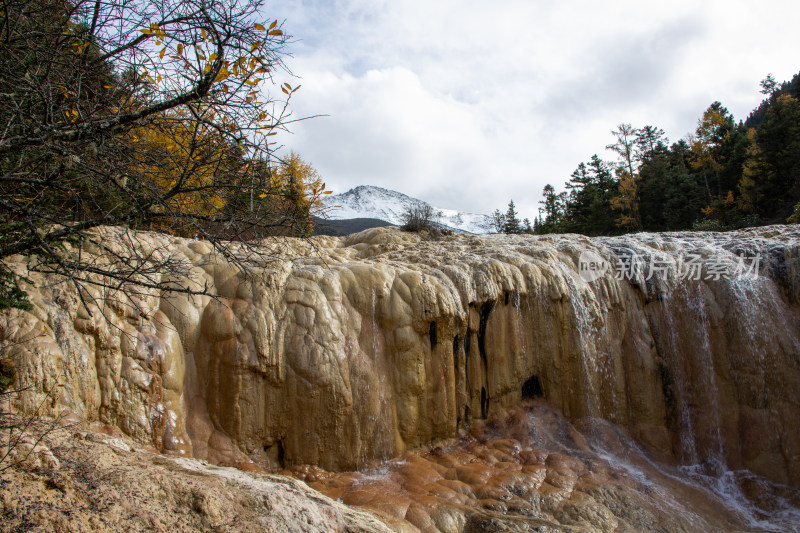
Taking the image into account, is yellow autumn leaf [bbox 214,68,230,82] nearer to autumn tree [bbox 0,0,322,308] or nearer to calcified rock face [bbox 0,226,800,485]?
autumn tree [bbox 0,0,322,308]

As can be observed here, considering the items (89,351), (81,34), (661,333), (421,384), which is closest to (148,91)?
(81,34)

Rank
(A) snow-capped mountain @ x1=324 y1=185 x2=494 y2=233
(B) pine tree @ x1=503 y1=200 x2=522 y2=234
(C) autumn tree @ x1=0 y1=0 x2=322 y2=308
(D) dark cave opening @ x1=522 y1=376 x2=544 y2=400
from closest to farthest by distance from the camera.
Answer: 1. (C) autumn tree @ x1=0 y1=0 x2=322 y2=308
2. (D) dark cave opening @ x1=522 y1=376 x2=544 y2=400
3. (B) pine tree @ x1=503 y1=200 x2=522 y2=234
4. (A) snow-capped mountain @ x1=324 y1=185 x2=494 y2=233

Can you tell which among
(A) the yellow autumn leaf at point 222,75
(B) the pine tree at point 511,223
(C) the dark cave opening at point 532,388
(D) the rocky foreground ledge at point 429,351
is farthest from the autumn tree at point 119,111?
(B) the pine tree at point 511,223

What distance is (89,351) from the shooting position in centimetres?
666

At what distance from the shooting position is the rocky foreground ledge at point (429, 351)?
7.00 meters

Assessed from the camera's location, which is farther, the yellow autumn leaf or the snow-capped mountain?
the snow-capped mountain

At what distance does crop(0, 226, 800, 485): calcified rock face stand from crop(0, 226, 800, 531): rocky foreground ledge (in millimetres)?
31

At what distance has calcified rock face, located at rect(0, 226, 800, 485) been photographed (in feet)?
23.3

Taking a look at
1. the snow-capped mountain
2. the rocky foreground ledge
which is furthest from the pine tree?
the snow-capped mountain

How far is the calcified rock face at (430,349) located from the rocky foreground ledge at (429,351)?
3 cm

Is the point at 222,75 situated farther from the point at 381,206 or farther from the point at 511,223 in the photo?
the point at 381,206

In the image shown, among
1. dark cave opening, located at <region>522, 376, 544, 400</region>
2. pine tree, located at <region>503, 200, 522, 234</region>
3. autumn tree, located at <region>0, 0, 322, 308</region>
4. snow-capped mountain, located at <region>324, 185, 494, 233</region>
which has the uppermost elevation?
snow-capped mountain, located at <region>324, 185, 494, 233</region>

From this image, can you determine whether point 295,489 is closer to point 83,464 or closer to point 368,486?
point 83,464

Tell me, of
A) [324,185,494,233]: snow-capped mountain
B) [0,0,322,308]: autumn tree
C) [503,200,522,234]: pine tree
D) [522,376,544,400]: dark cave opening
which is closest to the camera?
[0,0,322,308]: autumn tree
